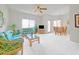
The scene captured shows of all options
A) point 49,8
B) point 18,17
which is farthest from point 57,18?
point 18,17

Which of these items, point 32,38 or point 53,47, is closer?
point 53,47

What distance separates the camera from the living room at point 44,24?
3.11 metres

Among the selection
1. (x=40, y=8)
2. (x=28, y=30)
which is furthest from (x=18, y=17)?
(x=40, y=8)

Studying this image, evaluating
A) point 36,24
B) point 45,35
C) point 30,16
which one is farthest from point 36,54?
point 30,16

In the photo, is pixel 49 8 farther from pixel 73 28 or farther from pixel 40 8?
pixel 73 28

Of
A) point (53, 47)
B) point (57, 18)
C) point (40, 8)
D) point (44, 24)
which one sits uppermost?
point (40, 8)

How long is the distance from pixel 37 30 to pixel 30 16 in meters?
0.37

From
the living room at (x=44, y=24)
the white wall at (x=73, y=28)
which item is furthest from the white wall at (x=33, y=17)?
the white wall at (x=73, y=28)

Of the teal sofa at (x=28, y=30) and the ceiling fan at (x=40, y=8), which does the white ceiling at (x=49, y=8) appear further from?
the teal sofa at (x=28, y=30)

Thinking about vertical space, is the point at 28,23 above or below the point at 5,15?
below

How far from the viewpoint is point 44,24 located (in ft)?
10.6

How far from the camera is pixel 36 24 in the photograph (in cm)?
319
